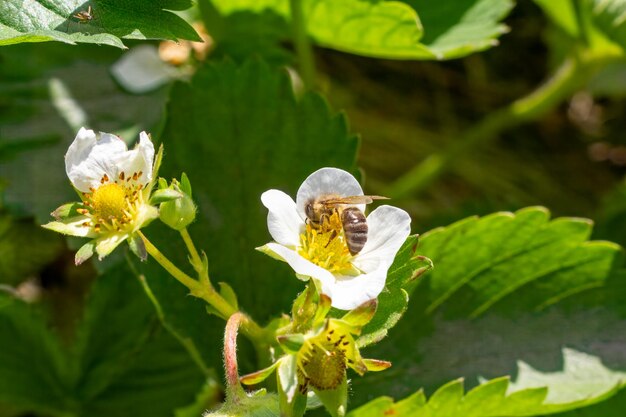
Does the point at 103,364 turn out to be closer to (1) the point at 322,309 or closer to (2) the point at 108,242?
(2) the point at 108,242

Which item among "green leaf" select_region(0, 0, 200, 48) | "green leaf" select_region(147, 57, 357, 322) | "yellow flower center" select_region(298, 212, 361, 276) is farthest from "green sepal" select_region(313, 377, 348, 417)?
"green leaf" select_region(0, 0, 200, 48)

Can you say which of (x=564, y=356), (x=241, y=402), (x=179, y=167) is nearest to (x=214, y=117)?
(x=179, y=167)

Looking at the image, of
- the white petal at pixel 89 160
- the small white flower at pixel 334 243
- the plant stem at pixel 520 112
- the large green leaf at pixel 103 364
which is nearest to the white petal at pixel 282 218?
the small white flower at pixel 334 243

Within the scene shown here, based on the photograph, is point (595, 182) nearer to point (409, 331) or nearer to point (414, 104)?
point (414, 104)

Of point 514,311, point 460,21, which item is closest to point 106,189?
point 514,311

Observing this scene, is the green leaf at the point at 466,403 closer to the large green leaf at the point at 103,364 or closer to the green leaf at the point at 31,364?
the large green leaf at the point at 103,364
